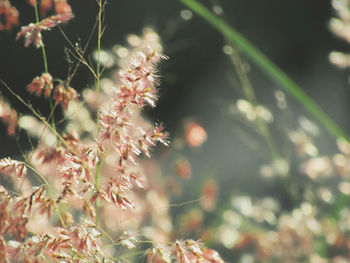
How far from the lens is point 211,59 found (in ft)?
11.8

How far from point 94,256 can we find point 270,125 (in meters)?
2.89

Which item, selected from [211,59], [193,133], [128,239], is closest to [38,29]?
[128,239]

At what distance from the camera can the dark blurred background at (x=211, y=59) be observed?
2943 millimetres

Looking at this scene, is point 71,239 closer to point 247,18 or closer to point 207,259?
point 207,259

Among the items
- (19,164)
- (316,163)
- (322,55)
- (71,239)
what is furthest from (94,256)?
(322,55)

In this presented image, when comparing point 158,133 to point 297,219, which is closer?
point 158,133

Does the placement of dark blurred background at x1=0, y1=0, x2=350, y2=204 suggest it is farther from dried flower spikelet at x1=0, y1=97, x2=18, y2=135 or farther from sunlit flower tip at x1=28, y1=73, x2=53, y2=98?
sunlit flower tip at x1=28, y1=73, x2=53, y2=98

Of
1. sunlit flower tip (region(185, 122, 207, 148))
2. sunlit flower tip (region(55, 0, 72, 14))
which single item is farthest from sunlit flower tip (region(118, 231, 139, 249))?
sunlit flower tip (region(185, 122, 207, 148))

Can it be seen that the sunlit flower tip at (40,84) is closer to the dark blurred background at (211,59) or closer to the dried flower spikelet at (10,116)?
the dried flower spikelet at (10,116)

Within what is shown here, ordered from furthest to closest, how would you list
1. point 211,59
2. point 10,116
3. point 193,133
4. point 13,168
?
1. point 211,59
2. point 193,133
3. point 10,116
4. point 13,168

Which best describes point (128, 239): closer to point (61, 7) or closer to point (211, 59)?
point (61, 7)

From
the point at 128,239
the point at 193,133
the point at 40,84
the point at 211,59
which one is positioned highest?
the point at 40,84

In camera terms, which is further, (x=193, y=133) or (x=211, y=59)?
(x=211, y=59)

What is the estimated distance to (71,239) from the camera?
2.84 ft
